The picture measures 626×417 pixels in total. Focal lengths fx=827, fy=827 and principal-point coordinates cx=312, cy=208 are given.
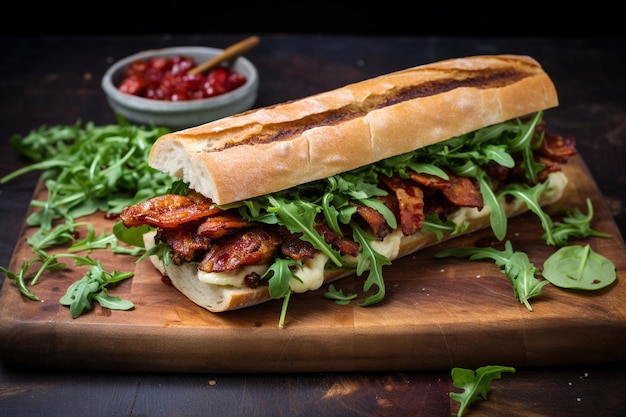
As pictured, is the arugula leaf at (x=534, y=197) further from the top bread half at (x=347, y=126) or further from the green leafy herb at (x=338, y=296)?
the green leafy herb at (x=338, y=296)

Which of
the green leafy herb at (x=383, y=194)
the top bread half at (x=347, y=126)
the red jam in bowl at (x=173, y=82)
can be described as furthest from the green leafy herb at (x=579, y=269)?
the red jam in bowl at (x=173, y=82)

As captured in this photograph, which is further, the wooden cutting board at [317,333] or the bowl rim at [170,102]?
the bowl rim at [170,102]

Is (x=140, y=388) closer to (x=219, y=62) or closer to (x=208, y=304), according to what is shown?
(x=208, y=304)

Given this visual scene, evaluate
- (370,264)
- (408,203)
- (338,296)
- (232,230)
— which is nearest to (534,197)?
(408,203)

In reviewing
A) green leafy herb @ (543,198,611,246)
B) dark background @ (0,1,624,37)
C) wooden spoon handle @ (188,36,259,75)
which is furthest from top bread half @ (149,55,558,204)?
dark background @ (0,1,624,37)

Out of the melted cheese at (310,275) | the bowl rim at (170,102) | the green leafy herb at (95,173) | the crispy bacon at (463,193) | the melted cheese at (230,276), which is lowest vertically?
the green leafy herb at (95,173)

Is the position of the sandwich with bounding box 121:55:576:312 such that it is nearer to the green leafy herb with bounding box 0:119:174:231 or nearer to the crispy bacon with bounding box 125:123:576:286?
the crispy bacon with bounding box 125:123:576:286

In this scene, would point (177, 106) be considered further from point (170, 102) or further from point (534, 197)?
point (534, 197)
